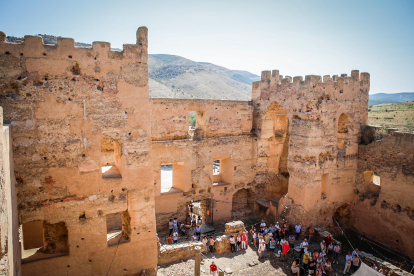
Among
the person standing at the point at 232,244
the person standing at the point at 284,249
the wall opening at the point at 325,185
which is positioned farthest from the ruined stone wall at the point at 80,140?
the wall opening at the point at 325,185

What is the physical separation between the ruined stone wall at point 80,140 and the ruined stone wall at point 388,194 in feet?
36.2

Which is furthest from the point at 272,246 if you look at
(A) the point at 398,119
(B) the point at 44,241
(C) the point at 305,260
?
(A) the point at 398,119

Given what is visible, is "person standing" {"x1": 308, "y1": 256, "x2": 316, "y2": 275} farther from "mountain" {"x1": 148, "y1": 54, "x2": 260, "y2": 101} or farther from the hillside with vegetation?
"mountain" {"x1": 148, "y1": 54, "x2": 260, "y2": 101}

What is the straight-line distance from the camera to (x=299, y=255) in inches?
455

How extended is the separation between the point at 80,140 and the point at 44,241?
3.97 meters

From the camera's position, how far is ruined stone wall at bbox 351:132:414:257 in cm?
1173

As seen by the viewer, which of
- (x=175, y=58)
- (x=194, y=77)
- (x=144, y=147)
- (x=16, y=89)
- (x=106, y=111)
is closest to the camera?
(x=16, y=89)

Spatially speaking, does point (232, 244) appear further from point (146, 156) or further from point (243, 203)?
point (146, 156)

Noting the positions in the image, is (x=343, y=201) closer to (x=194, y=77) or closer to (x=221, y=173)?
(x=221, y=173)

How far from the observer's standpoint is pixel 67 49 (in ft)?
24.1

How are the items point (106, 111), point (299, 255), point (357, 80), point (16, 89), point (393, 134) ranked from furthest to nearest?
point (357, 80)
point (393, 134)
point (299, 255)
point (106, 111)
point (16, 89)

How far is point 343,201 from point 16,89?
1484 cm

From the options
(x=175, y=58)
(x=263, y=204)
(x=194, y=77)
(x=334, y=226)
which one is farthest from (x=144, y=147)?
(x=175, y=58)

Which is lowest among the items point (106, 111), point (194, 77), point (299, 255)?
point (299, 255)
